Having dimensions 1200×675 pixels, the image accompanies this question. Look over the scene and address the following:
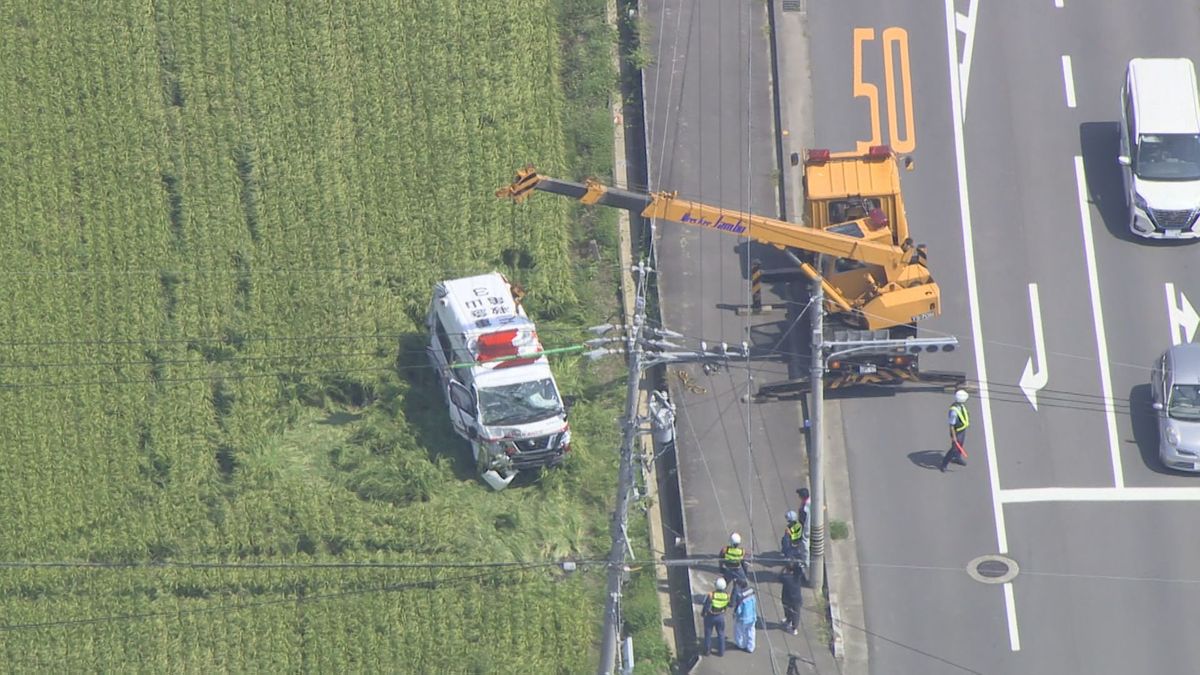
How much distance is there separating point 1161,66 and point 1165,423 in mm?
9498

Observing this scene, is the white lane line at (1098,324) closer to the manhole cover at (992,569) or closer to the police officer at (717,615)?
the manhole cover at (992,569)

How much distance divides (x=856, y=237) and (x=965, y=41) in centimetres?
883

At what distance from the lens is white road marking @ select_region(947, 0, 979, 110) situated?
181 ft

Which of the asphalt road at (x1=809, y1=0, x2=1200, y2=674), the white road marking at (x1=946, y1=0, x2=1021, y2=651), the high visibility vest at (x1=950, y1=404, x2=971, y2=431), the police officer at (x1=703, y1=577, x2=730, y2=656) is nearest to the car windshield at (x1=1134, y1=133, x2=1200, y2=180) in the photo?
the asphalt road at (x1=809, y1=0, x2=1200, y2=674)

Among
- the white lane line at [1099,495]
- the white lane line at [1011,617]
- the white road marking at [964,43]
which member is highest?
the white road marking at [964,43]

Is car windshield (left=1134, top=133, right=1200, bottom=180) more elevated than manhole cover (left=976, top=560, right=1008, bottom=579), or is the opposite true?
car windshield (left=1134, top=133, right=1200, bottom=180)

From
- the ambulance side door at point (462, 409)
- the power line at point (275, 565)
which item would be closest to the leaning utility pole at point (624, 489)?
the power line at point (275, 565)

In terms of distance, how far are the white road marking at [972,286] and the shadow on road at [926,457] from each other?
1.04m

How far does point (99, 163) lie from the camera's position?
5372 centimetres

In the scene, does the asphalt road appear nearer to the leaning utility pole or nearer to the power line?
the power line

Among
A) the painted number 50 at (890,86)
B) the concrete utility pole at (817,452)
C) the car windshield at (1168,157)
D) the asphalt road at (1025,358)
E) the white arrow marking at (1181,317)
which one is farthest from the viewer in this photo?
A: the painted number 50 at (890,86)

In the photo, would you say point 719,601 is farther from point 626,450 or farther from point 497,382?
point 497,382

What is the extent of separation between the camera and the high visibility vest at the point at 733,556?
149 feet

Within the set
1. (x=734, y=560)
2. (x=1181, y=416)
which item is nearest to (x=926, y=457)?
(x=1181, y=416)
